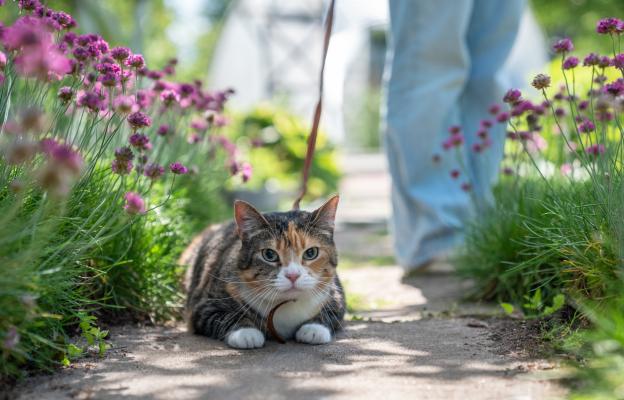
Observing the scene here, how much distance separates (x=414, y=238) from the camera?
4.60 m

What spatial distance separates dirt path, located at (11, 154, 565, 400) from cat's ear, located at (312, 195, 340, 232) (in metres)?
0.48

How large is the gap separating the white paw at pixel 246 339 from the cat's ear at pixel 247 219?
42cm

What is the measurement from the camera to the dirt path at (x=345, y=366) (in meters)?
2.07

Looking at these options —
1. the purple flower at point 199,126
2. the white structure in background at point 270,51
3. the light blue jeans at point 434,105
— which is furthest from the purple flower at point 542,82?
the white structure in background at point 270,51

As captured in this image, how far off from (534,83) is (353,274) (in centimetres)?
250

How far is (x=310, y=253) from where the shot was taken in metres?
2.87

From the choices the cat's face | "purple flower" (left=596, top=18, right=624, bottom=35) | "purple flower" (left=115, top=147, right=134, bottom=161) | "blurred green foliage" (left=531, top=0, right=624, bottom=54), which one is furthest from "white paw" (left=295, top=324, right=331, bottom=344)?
"blurred green foliage" (left=531, top=0, right=624, bottom=54)

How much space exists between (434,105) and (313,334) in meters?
2.24

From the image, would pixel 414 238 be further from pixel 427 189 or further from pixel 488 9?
pixel 488 9

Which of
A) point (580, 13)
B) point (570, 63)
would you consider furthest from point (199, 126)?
point (580, 13)

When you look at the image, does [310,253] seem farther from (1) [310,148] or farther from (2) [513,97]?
(2) [513,97]

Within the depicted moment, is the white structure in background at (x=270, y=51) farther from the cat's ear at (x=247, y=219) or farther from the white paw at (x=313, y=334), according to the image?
the white paw at (x=313, y=334)

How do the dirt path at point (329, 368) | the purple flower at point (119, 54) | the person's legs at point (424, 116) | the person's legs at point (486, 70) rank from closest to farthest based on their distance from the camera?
the dirt path at point (329, 368) → the purple flower at point (119, 54) → the person's legs at point (424, 116) → the person's legs at point (486, 70)

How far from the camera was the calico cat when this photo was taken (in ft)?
9.04
